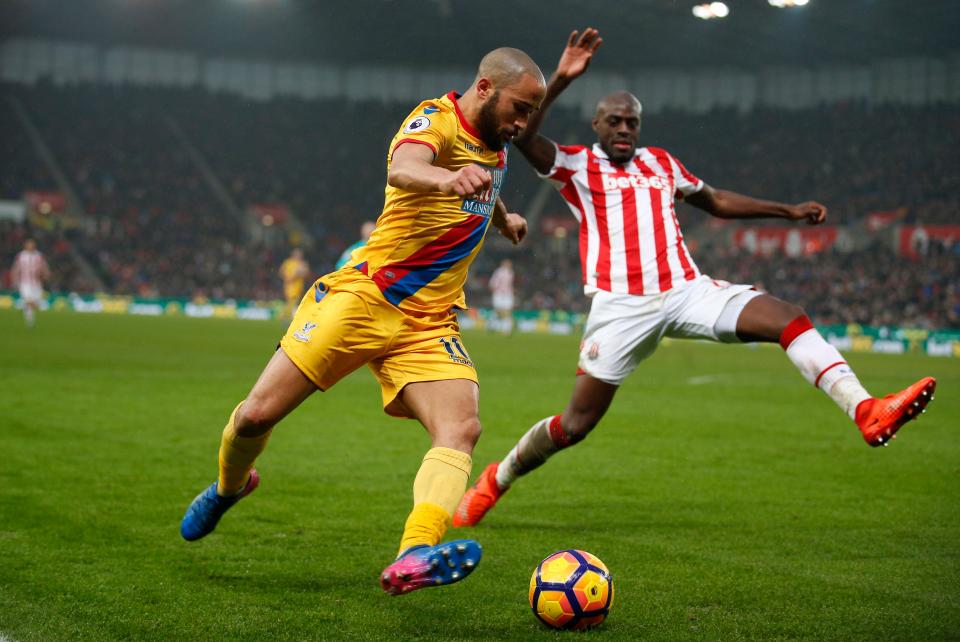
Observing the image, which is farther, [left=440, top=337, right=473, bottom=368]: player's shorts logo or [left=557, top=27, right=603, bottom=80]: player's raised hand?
[left=557, top=27, right=603, bottom=80]: player's raised hand

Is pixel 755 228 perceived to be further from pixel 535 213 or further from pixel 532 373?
pixel 532 373

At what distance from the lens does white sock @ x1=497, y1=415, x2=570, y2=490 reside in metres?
6.30

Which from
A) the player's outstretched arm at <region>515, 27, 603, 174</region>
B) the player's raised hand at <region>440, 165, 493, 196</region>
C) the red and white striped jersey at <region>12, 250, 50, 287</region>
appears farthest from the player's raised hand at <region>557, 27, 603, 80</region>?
the red and white striped jersey at <region>12, 250, 50, 287</region>

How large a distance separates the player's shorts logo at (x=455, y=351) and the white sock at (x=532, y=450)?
1775mm

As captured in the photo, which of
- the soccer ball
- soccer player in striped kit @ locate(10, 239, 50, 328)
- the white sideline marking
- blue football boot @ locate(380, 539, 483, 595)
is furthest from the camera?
soccer player in striped kit @ locate(10, 239, 50, 328)

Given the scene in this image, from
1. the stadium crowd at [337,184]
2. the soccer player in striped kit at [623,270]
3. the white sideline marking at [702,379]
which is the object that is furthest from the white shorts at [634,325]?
the stadium crowd at [337,184]

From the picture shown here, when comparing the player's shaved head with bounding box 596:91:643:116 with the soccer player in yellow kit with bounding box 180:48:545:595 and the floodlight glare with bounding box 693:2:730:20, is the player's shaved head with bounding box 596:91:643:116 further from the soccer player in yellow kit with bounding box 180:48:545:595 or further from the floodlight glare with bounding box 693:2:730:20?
the floodlight glare with bounding box 693:2:730:20

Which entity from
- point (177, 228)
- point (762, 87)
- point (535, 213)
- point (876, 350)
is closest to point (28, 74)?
point (177, 228)

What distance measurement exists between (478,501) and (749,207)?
2.46 metres

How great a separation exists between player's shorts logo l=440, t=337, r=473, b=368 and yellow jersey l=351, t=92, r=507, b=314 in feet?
0.49

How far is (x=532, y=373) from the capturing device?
16.7m

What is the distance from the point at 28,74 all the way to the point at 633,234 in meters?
54.5

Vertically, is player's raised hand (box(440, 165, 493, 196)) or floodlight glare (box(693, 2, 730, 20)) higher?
floodlight glare (box(693, 2, 730, 20))

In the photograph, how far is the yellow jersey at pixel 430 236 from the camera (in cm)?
446
